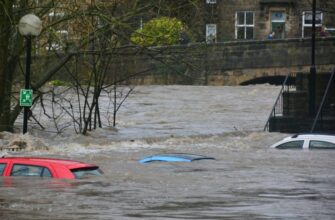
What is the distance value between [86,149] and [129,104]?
24.5 meters

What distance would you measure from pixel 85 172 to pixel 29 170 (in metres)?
1.06

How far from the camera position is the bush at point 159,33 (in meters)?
27.9

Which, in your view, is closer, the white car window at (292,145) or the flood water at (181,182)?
the flood water at (181,182)

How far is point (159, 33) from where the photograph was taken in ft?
96.6

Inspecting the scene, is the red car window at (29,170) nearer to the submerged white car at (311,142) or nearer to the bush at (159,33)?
the submerged white car at (311,142)

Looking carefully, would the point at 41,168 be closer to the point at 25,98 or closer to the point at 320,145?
the point at 25,98

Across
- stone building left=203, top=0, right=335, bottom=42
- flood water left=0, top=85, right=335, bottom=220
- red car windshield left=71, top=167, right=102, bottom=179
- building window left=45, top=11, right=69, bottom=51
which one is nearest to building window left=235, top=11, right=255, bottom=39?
stone building left=203, top=0, right=335, bottom=42

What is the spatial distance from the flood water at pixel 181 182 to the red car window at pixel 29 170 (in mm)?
223

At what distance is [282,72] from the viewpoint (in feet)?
215

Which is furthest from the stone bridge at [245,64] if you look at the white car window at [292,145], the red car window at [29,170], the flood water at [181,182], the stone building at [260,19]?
the red car window at [29,170]

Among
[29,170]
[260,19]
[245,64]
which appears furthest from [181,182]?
[260,19]

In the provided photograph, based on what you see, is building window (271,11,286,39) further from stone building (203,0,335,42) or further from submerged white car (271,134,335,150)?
submerged white car (271,134,335,150)

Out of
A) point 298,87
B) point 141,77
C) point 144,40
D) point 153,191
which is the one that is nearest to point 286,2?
point 141,77

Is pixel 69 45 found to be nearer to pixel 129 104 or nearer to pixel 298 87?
pixel 298 87
